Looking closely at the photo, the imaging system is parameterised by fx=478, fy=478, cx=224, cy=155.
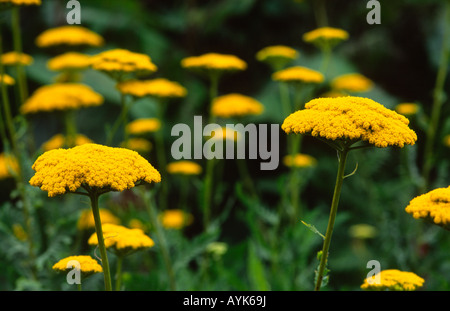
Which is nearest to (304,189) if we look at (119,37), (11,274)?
(119,37)

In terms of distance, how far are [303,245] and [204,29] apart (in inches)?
106

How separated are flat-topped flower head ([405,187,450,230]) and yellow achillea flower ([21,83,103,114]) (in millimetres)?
1447

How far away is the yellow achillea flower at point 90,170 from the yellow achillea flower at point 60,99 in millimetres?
1015

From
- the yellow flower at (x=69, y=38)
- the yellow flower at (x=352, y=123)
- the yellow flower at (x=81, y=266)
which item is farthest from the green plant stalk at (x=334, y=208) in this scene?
the yellow flower at (x=69, y=38)

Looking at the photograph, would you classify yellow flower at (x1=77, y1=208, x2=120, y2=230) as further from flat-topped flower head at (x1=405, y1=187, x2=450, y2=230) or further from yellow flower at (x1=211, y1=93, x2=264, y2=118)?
flat-topped flower head at (x1=405, y1=187, x2=450, y2=230)

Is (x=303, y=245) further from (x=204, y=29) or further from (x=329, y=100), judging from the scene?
(x=204, y=29)

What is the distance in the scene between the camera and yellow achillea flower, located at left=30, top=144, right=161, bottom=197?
36.7 inches

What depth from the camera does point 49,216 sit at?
204cm

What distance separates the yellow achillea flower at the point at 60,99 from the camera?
1.99m

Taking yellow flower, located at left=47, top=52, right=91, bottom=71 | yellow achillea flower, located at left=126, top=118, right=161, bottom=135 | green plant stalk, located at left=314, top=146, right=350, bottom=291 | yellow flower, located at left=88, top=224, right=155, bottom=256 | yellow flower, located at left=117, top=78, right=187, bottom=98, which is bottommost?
yellow flower, located at left=88, top=224, right=155, bottom=256

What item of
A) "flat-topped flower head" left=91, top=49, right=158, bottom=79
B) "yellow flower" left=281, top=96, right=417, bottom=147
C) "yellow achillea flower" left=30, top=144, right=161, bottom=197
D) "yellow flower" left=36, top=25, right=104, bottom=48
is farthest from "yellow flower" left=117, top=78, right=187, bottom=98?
"yellow flower" left=281, top=96, right=417, bottom=147

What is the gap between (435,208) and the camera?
1.01 meters

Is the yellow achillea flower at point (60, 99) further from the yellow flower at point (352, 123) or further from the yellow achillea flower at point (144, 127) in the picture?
the yellow flower at point (352, 123)
